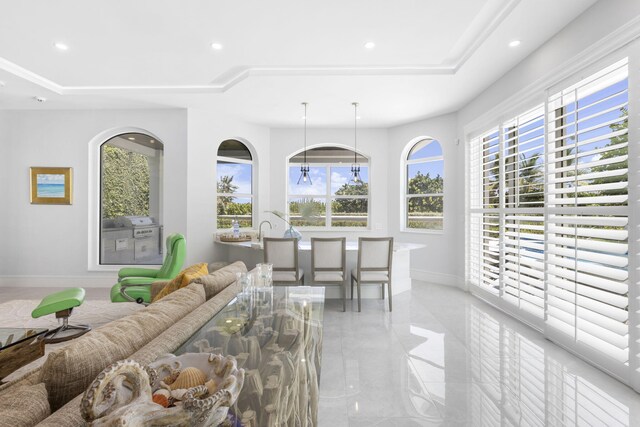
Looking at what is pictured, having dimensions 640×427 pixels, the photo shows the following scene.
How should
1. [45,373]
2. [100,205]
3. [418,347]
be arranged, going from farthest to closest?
[100,205]
[418,347]
[45,373]

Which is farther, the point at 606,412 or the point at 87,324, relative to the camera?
the point at 87,324

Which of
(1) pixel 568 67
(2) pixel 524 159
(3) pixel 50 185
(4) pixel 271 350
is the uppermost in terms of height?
(1) pixel 568 67

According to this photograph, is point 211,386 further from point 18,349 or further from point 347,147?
point 347,147

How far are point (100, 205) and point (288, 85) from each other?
371cm

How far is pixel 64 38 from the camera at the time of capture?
10.5ft

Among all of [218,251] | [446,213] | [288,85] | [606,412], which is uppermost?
[288,85]

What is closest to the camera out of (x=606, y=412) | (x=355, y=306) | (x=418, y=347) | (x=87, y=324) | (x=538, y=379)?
(x=606, y=412)

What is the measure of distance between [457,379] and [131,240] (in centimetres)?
518

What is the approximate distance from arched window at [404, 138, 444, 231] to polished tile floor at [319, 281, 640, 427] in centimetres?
244

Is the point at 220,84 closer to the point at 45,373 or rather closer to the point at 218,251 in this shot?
the point at 218,251

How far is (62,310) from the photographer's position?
3043mm

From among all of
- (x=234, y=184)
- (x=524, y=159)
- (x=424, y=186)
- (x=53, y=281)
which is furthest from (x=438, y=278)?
(x=53, y=281)

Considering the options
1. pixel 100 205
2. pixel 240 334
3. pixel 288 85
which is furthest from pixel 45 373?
pixel 100 205

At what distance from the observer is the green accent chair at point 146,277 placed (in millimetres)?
3252
